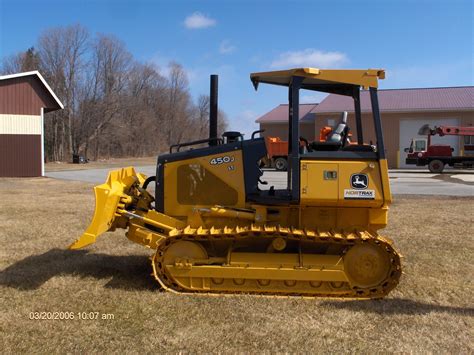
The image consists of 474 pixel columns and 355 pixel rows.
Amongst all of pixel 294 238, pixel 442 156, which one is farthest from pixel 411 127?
pixel 294 238

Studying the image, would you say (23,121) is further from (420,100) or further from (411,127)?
(420,100)

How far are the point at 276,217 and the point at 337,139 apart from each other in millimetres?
1183

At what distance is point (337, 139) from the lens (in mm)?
5668

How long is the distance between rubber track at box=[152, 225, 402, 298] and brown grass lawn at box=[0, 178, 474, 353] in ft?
0.56

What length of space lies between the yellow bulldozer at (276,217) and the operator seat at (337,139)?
24 millimetres

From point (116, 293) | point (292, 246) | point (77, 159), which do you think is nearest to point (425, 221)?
point (292, 246)

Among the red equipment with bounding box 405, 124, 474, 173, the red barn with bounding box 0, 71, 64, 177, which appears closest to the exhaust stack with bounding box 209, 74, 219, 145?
the red barn with bounding box 0, 71, 64, 177

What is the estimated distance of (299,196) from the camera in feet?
17.1

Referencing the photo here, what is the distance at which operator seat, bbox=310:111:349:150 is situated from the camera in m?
5.51

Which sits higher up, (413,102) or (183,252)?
(413,102)

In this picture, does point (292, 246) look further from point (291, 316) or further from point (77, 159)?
point (77, 159)
